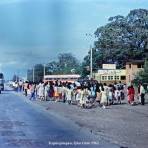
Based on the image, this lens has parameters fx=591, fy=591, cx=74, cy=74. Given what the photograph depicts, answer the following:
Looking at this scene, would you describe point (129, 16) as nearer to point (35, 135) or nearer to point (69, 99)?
point (69, 99)

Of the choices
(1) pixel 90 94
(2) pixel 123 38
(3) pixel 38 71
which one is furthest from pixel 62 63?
(1) pixel 90 94

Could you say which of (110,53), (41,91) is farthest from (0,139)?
(110,53)

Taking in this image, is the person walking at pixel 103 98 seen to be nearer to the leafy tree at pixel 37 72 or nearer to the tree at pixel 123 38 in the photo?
the tree at pixel 123 38

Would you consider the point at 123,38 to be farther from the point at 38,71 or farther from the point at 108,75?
the point at 38,71

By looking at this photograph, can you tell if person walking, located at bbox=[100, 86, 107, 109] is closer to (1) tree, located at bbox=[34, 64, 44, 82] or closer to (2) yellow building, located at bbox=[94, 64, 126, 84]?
(2) yellow building, located at bbox=[94, 64, 126, 84]

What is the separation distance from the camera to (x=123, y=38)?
367 ft

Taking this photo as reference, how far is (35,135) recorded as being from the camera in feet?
59.5

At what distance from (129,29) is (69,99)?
6924cm

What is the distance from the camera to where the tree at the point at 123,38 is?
109 metres

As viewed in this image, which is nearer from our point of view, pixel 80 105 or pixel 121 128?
pixel 121 128

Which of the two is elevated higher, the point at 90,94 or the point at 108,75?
the point at 108,75

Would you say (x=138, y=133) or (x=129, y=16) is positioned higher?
(x=129, y=16)

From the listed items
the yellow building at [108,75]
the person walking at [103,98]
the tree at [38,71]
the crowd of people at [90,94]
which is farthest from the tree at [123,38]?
the person walking at [103,98]

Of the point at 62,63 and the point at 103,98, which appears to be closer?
the point at 103,98
